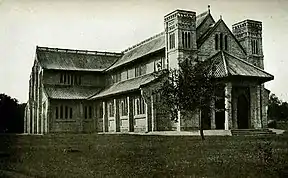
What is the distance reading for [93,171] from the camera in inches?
368

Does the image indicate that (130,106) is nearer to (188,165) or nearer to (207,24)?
(207,24)

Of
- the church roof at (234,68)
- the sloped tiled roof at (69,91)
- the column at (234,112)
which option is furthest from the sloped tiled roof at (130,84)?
the column at (234,112)

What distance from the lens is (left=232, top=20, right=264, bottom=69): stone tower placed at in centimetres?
2445

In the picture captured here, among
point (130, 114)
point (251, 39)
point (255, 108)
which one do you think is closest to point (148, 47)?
point (130, 114)

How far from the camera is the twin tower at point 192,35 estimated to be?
78.0ft

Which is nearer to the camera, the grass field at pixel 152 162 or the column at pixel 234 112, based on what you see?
the grass field at pixel 152 162

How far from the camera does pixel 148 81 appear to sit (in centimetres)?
2600

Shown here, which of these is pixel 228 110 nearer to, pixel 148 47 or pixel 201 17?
pixel 201 17

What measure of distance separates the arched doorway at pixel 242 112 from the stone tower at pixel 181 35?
3.58 m

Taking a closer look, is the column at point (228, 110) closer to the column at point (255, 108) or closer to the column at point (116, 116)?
the column at point (255, 108)

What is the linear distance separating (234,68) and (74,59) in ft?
57.9

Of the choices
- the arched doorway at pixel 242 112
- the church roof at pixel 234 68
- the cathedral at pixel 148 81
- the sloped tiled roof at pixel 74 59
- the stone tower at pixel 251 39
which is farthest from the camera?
the sloped tiled roof at pixel 74 59

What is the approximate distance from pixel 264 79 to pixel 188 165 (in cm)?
1454

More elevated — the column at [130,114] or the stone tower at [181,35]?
the stone tower at [181,35]
